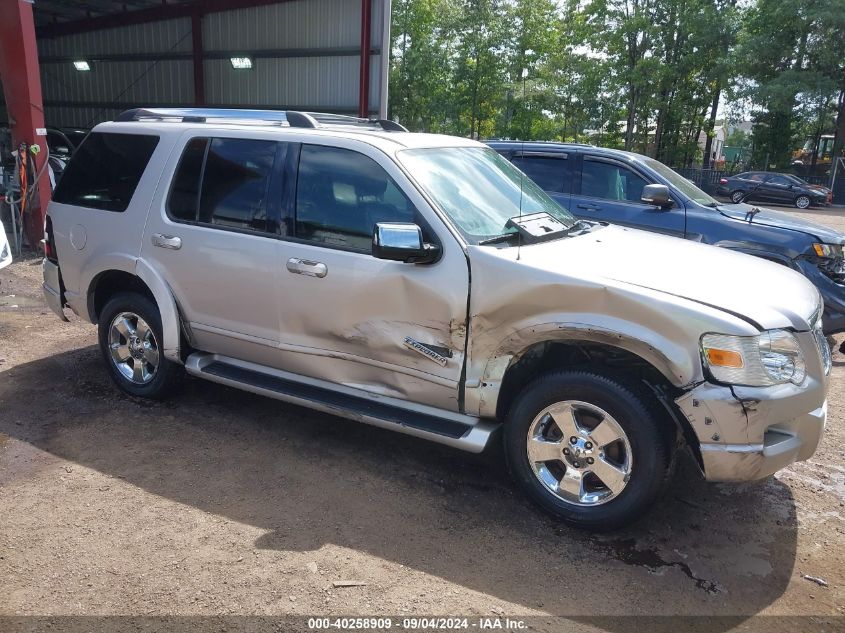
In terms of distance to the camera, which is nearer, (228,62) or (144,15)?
(228,62)

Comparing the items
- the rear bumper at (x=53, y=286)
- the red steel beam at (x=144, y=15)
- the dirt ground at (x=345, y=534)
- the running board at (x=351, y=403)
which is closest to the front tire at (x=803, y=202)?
the red steel beam at (x=144, y=15)

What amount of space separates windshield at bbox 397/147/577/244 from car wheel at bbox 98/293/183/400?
2.13 m

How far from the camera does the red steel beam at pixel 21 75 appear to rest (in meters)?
9.51

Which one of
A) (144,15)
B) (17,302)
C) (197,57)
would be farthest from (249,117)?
(144,15)

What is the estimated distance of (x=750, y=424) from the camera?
3092mm

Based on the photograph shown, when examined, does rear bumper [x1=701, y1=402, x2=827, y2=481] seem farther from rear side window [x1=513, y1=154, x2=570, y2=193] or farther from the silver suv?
rear side window [x1=513, y1=154, x2=570, y2=193]

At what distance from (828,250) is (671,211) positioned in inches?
58.6

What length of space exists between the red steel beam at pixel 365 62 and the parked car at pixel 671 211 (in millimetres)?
6189

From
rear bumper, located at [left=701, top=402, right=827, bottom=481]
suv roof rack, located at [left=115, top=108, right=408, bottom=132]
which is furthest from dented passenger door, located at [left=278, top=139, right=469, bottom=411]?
rear bumper, located at [left=701, top=402, right=827, bottom=481]

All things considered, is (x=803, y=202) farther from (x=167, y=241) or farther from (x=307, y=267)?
(x=167, y=241)

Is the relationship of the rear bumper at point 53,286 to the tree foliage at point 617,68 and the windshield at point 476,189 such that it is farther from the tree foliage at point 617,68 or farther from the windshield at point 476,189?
the tree foliage at point 617,68

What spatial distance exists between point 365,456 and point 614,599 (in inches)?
69.8

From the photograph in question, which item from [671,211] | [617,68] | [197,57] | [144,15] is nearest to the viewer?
[671,211]

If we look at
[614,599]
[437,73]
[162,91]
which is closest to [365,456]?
[614,599]
